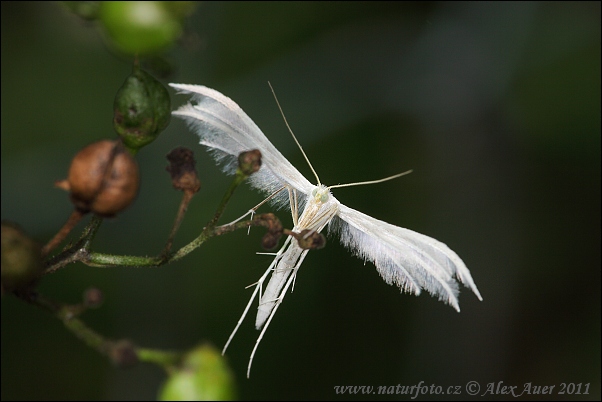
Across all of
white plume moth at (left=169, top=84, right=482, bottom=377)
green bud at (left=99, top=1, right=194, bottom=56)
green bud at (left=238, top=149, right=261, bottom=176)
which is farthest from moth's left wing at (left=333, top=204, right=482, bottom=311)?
green bud at (left=99, top=1, right=194, bottom=56)

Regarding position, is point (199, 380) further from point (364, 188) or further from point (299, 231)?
point (364, 188)

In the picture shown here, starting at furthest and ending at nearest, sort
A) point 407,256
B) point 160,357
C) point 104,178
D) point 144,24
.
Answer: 1. point 407,256
2. point 160,357
3. point 144,24
4. point 104,178

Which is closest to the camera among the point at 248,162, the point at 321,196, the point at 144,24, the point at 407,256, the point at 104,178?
the point at 104,178

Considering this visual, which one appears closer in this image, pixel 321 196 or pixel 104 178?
pixel 104 178

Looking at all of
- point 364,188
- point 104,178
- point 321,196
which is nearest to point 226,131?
point 321,196

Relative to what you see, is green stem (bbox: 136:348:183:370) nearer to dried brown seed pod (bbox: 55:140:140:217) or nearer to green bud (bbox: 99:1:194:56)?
dried brown seed pod (bbox: 55:140:140:217)

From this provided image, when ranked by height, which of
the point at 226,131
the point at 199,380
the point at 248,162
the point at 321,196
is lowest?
the point at 199,380

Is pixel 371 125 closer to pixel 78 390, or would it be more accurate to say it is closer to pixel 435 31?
pixel 435 31
